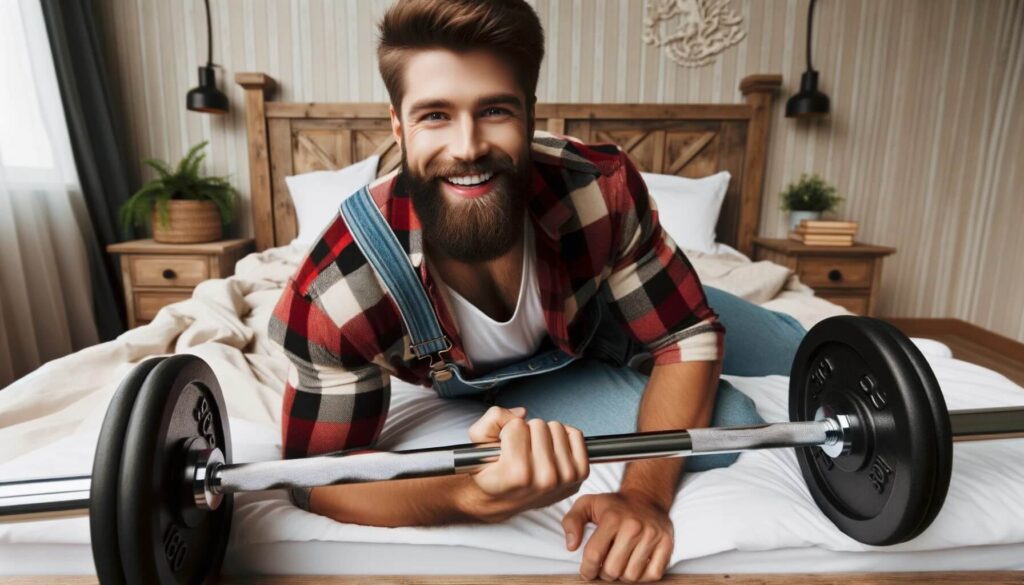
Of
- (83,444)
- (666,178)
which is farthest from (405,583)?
(666,178)

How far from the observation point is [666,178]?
2572mm

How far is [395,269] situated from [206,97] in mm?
2277

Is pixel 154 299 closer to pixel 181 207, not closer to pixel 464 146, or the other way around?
pixel 181 207

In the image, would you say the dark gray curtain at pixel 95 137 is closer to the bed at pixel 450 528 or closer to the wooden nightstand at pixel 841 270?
the bed at pixel 450 528

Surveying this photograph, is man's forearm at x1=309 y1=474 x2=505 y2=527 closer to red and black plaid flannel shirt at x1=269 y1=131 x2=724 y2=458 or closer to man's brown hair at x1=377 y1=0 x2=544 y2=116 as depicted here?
red and black plaid flannel shirt at x1=269 y1=131 x2=724 y2=458

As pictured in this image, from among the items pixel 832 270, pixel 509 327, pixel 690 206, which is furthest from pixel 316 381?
pixel 832 270

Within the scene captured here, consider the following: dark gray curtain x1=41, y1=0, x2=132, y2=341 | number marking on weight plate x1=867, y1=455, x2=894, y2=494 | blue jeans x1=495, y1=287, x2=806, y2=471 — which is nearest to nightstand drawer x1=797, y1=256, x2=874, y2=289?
blue jeans x1=495, y1=287, x2=806, y2=471

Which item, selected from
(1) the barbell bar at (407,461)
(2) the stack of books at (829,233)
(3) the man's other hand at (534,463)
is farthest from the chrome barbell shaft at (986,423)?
(2) the stack of books at (829,233)

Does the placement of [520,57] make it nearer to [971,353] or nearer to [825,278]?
[825,278]

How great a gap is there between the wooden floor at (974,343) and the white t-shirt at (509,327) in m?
2.71

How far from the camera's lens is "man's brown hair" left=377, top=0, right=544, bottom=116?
2.14 ft

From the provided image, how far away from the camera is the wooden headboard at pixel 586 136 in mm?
2652

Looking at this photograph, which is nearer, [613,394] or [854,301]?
[613,394]

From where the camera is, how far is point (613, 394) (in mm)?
939
